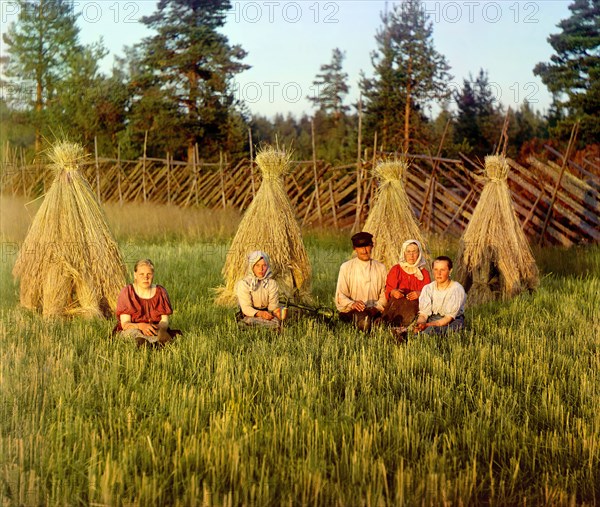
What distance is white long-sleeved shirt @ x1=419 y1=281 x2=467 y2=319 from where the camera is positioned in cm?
691

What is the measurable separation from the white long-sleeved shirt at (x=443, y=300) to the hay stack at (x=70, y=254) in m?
3.07

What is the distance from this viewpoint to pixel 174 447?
4191 mm

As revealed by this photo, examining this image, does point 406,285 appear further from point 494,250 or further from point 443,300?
point 494,250

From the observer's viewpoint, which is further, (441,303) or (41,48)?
(41,48)

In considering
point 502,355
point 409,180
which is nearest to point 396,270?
point 502,355

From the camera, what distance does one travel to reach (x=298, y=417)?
4.56 meters

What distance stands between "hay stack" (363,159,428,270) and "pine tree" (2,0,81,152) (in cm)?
2254

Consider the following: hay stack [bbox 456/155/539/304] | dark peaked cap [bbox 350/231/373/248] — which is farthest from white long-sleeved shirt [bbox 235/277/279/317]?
hay stack [bbox 456/155/539/304]

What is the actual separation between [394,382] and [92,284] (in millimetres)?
3703

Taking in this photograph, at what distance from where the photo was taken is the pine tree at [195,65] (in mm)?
27422

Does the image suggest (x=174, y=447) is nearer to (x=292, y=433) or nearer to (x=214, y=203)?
(x=292, y=433)

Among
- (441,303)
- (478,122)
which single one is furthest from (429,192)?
(478,122)

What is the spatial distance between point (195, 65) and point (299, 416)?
2509cm

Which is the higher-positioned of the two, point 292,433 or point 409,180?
point 409,180
